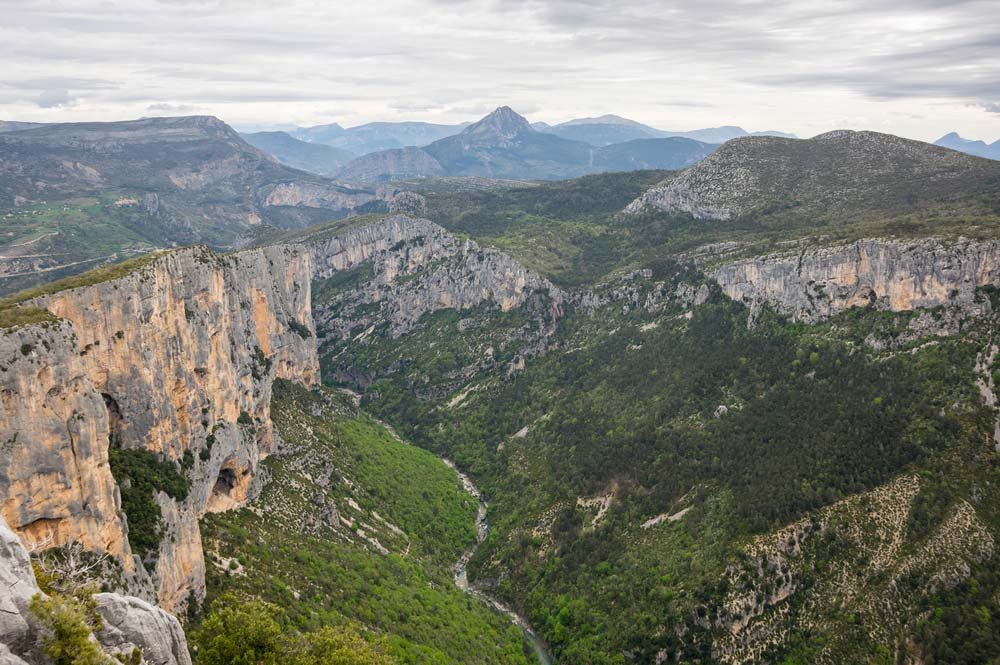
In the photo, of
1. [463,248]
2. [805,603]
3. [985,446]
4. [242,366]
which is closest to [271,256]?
[242,366]

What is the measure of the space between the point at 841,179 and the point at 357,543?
148 meters

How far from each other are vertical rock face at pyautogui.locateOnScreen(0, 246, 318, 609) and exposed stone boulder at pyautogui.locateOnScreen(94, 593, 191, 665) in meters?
14.3

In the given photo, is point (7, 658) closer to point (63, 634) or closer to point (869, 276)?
point (63, 634)

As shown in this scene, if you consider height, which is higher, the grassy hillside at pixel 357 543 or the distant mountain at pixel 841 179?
the distant mountain at pixel 841 179

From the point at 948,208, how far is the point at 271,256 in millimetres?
131635

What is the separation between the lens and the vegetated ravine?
3540 inches

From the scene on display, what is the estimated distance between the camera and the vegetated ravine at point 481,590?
295 feet

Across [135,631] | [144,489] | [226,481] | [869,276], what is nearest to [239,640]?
[135,631]

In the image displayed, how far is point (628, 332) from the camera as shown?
148 metres

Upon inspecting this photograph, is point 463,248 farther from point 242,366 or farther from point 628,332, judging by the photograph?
point 242,366

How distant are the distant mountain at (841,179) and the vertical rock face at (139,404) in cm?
12805

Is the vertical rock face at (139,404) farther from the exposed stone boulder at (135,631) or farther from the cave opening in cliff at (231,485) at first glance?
the exposed stone boulder at (135,631)

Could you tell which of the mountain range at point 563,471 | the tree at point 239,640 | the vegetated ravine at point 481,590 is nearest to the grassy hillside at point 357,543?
the mountain range at point 563,471

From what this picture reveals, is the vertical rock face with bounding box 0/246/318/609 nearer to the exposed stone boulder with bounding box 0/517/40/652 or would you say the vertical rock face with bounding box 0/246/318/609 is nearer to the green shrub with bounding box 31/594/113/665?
the exposed stone boulder with bounding box 0/517/40/652
